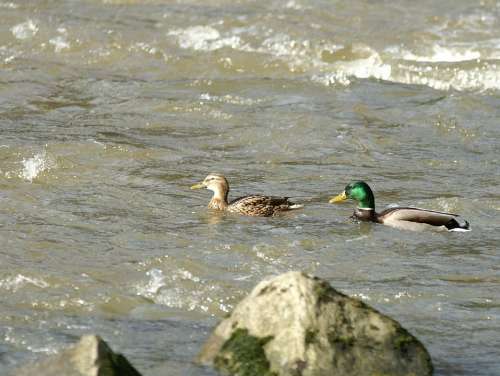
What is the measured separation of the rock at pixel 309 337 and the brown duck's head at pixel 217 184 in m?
5.33

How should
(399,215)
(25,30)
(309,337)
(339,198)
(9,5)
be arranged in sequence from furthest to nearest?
(9,5) → (25,30) → (339,198) → (399,215) → (309,337)

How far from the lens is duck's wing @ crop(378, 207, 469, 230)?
1145 cm

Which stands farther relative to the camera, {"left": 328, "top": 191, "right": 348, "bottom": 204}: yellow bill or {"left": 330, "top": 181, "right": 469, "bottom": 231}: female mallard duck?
{"left": 328, "top": 191, "right": 348, "bottom": 204}: yellow bill

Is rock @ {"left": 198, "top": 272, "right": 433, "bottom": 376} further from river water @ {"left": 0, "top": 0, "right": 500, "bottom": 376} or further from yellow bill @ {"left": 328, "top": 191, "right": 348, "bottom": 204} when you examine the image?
yellow bill @ {"left": 328, "top": 191, "right": 348, "bottom": 204}

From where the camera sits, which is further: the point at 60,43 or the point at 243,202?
the point at 60,43

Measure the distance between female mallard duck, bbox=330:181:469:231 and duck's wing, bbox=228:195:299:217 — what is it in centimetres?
60

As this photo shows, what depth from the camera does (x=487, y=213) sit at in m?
12.1

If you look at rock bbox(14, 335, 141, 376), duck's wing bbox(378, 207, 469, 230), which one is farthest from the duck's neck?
rock bbox(14, 335, 141, 376)

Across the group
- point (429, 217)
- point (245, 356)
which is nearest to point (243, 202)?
point (429, 217)

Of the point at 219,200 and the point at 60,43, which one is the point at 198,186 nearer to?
the point at 219,200

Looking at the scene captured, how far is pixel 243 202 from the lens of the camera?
1216cm

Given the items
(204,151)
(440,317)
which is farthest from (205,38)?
(440,317)

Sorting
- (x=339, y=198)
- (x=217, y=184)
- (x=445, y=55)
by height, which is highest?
(x=445, y=55)

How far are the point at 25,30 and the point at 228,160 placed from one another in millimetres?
7981
